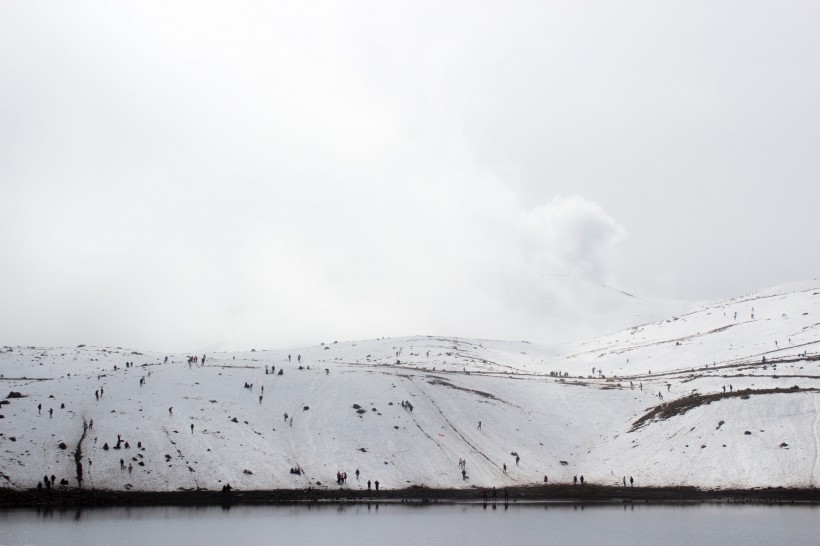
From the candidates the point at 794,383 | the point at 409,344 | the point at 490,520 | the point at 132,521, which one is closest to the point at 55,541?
the point at 132,521

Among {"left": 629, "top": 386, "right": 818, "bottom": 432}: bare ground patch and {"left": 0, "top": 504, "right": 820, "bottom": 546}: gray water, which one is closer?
{"left": 0, "top": 504, "right": 820, "bottom": 546}: gray water

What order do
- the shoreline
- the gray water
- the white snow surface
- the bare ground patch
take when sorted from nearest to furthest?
the gray water
the shoreline
the white snow surface
the bare ground patch

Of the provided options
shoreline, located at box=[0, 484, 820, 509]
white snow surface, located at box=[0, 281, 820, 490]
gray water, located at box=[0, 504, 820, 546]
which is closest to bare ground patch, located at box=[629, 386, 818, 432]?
white snow surface, located at box=[0, 281, 820, 490]

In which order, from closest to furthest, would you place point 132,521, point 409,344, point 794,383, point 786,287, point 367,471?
point 132,521
point 367,471
point 794,383
point 409,344
point 786,287

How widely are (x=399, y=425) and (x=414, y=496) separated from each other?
14.7m

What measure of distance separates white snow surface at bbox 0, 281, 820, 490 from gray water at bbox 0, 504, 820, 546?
11.9 metres

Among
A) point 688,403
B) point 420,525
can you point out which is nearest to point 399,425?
point 420,525

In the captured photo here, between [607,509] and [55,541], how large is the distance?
1688 inches

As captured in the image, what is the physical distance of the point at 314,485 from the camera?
71938 mm

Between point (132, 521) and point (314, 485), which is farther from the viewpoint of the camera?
point (314, 485)

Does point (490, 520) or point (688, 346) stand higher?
point (688, 346)

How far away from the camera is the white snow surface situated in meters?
71.8

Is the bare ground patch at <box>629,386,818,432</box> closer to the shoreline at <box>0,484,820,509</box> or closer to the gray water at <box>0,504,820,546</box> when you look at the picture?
the shoreline at <box>0,484,820,509</box>

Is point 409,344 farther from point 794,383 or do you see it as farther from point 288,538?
point 288,538
